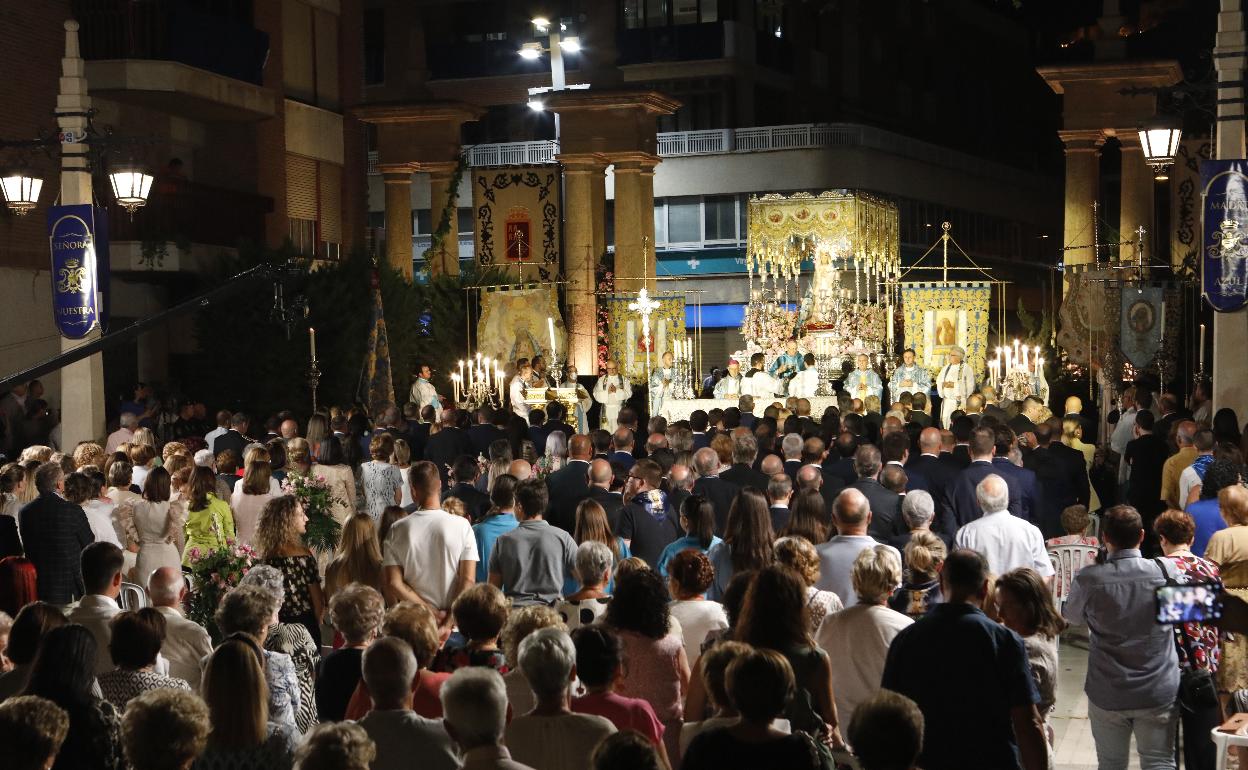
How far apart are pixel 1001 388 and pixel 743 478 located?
12851 millimetres

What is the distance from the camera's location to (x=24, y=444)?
21531mm

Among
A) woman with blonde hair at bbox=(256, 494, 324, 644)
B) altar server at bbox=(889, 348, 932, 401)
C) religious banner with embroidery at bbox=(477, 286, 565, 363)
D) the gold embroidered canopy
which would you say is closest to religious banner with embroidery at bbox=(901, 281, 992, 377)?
altar server at bbox=(889, 348, 932, 401)

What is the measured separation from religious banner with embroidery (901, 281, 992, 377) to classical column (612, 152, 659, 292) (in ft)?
17.0

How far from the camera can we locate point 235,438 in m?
16.2

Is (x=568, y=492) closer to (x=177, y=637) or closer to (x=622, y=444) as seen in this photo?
(x=622, y=444)

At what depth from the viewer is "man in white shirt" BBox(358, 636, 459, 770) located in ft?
20.4

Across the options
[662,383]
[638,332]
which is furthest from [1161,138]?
[638,332]

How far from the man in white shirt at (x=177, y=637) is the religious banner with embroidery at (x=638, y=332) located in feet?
67.7

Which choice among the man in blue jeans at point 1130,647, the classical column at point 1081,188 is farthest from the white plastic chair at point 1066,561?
the classical column at point 1081,188

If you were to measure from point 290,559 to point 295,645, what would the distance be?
1.49 metres

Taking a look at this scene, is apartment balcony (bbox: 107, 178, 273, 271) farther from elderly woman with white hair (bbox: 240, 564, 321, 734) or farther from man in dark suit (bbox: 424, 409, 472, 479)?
elderly woman with white hair (bbox: 240, 564, 321, 734)

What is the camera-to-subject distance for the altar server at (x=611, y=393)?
27.0 metres

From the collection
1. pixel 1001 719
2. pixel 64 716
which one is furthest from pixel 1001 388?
pixel 64 716

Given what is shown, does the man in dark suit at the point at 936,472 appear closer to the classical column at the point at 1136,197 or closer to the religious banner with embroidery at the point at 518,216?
the classical column at the point at 1136,197
